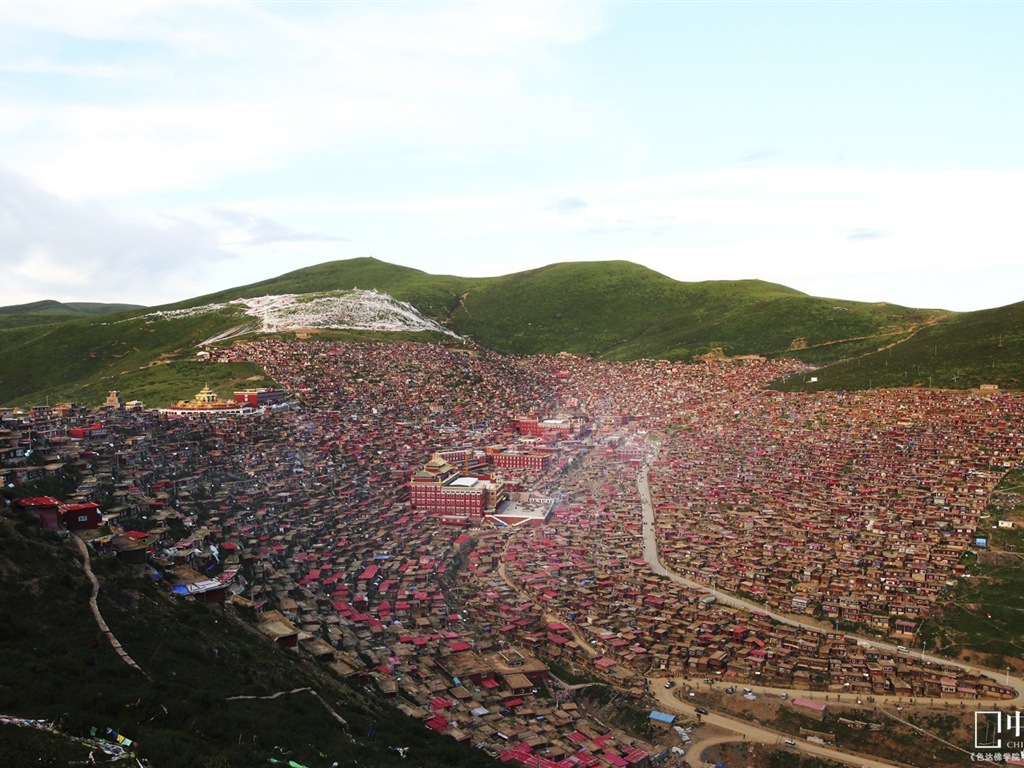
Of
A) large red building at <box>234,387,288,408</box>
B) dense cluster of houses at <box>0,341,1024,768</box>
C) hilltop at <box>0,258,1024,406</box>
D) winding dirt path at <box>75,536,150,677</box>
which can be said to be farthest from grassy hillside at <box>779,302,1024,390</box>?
winding dirt path at <box>75,536,150,677</box>

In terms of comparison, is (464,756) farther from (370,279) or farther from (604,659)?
(370,279)

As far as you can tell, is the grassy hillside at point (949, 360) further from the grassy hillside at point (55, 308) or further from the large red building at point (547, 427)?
the grassy hillside at point (55, 308)

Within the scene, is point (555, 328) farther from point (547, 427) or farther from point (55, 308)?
point (55, 308)

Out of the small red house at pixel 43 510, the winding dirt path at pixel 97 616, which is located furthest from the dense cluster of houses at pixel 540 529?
the winding dirt path at pixel 97 616

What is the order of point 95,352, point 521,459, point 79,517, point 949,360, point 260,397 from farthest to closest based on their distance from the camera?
point 95,352
point 949,360
point 260,397
point 521,459
point 79,517

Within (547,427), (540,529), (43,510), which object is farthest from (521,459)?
(43,510)

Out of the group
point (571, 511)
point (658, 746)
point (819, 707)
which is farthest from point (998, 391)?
point (658, 746)
